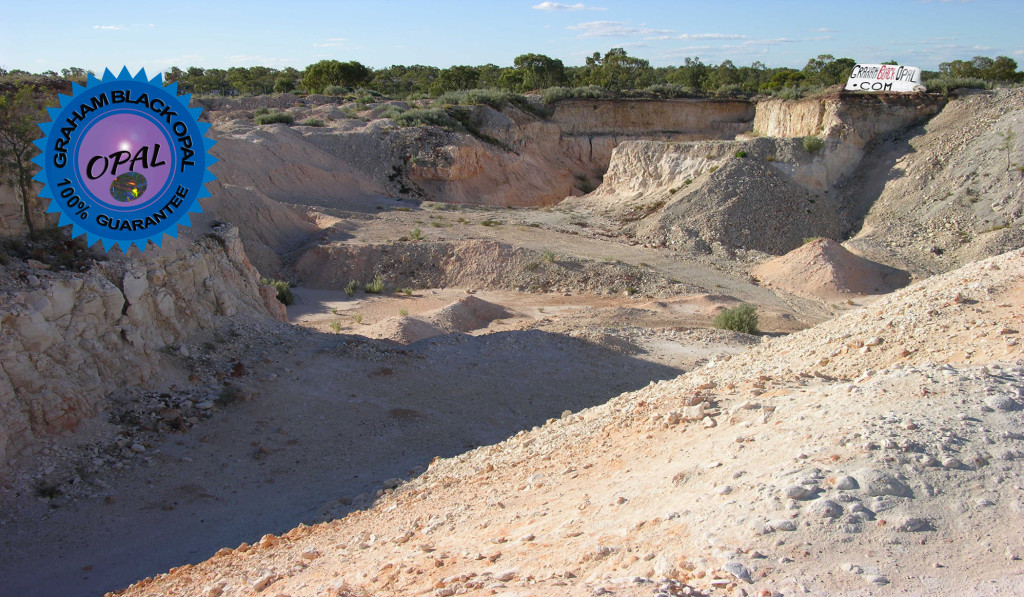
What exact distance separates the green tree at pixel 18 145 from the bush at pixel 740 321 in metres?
13.5

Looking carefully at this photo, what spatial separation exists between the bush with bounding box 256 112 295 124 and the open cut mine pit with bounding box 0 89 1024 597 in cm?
1241

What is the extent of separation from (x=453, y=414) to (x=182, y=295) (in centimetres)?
481

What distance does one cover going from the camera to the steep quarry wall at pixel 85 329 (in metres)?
8.21

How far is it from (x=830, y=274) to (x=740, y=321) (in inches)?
248

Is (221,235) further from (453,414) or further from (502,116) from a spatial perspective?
(502,116)

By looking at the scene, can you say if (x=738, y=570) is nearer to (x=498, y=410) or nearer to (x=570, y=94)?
(x=498, y=410)

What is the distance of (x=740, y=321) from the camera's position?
16234 millimetres

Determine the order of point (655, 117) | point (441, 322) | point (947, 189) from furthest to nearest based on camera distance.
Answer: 1. point (655, 117)
2. point (947, 189)
3. point (441, 322)

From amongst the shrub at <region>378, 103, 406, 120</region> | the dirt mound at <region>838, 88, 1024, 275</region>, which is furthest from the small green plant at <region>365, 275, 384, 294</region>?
the shrub at <region>378, 103, 406, 120</region>

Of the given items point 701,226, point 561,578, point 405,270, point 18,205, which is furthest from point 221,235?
point 701,226

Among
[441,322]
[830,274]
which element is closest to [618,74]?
[830,274]

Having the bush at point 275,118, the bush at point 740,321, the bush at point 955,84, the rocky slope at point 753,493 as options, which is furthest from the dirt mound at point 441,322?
the bush at point 955,84

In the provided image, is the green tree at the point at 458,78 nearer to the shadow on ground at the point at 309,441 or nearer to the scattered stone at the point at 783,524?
the shadow on ground at the point at 309,441

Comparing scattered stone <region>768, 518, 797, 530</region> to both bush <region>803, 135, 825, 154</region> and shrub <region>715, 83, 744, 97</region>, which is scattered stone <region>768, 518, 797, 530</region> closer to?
bush <region>803, 135, 825, 154</region>
